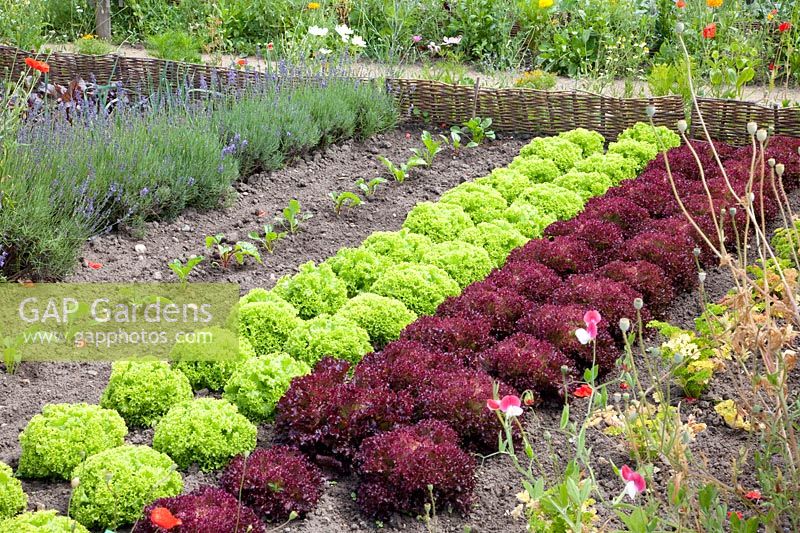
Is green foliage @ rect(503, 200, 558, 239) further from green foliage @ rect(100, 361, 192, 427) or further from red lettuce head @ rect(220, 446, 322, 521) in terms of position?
red lettuce head @ rect(220, 446, 322, 521)

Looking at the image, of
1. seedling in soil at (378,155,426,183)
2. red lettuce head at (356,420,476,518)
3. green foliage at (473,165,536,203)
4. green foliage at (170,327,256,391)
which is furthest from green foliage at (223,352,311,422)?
seedling in soil at (378,155,426,183)

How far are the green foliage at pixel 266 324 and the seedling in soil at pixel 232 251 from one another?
2.55ft

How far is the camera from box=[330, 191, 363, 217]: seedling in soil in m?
6.11

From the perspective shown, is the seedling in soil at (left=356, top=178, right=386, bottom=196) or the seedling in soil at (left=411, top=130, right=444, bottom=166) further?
the seedling in soil at (left=411, top=130, right=444, bottom=166)

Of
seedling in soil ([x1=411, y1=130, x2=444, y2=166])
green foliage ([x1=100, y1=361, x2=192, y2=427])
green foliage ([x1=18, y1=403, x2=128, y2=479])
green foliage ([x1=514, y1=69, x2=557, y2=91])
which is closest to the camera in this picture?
green foliage ([x1=18, y1=403, x2=128, y2=479])

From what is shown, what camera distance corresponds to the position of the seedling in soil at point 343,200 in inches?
240

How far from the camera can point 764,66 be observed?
9.66m

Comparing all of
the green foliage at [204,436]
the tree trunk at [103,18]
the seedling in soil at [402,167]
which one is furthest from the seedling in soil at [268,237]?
the tree trunk at [103,18]

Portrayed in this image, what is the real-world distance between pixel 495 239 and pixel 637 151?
1999 millimetres

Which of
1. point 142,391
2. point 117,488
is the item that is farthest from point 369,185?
point 117,488

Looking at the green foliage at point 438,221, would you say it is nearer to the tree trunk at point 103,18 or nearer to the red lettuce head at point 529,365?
the red lettuce head at point 529,365

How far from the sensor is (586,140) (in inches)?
287

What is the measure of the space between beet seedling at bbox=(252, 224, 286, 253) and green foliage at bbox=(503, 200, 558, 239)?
1.40 metres

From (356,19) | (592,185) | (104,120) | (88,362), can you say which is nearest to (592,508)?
Answer: (88,362)
